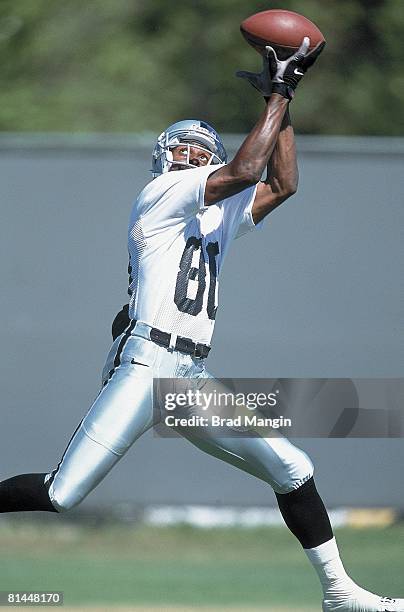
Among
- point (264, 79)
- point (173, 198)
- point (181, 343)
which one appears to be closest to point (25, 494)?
point (181, 343)

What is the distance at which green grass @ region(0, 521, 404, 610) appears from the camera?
5270mm

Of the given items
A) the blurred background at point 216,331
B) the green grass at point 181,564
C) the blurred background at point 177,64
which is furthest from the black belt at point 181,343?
the blurred background at point 177,64

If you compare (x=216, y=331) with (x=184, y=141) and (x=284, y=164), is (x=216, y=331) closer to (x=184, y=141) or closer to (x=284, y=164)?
(x=184, y=141)

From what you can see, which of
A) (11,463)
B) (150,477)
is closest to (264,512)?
(150,477)

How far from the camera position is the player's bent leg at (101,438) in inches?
157

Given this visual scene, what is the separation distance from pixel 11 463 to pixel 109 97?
3939 millimetres

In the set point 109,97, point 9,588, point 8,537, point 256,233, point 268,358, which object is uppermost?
point 109,97

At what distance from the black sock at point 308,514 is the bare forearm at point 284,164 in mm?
972

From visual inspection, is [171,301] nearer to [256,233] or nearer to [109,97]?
[256,233]

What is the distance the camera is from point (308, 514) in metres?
4.22

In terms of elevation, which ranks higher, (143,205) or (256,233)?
(256,233)

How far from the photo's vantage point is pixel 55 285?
620 centimetres

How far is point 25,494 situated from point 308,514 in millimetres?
922

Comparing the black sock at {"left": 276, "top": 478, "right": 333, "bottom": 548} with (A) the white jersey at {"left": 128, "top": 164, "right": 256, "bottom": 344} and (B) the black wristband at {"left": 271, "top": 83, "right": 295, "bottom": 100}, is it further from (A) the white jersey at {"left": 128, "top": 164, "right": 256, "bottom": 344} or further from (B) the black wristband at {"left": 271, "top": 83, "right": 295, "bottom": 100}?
(B) the black wristband at {"left": 271, "top": 83, "right": 295, "bottom": 100}
